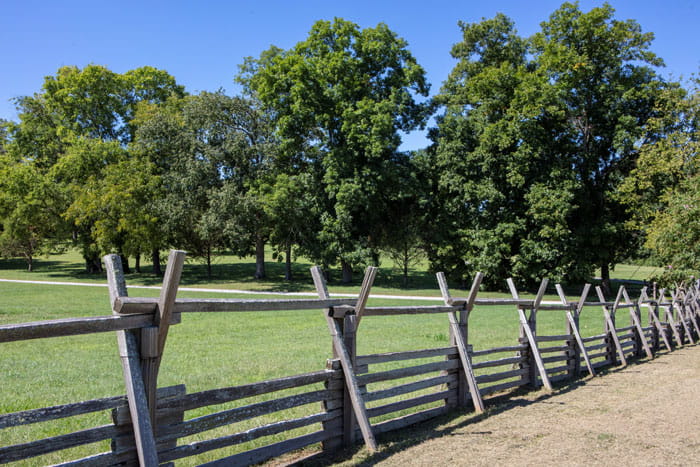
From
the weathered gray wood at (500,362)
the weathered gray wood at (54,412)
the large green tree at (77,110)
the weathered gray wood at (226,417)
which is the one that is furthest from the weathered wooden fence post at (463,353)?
the large green tree at (77,110)

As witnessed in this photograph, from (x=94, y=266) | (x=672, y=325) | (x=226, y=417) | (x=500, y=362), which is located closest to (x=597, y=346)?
(x=500, y=362)

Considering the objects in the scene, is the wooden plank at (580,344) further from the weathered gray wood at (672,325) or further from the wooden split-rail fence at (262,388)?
the weathered gray wood at (672,325)

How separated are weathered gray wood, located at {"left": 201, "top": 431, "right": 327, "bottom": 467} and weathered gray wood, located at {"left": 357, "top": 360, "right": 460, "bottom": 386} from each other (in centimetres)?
78

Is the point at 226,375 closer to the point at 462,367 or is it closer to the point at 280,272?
the point at 462,367

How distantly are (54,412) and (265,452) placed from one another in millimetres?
2028

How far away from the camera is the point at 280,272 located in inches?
Result: 1762

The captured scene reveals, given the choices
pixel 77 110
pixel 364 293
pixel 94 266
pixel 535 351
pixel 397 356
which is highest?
pixel 77 110

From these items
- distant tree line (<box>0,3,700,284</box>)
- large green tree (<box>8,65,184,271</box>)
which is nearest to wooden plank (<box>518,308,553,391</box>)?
distant tree line (<box>0,3,700,284</box>)

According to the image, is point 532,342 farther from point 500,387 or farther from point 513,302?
point 500,387

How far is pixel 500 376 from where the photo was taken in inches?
330

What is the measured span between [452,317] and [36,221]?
4211 centimetres

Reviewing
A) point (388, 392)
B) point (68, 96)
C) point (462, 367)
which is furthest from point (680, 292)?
point (68, 96)

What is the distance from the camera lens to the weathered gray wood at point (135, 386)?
374cm

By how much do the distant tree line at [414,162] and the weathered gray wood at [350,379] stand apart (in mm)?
25711
